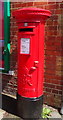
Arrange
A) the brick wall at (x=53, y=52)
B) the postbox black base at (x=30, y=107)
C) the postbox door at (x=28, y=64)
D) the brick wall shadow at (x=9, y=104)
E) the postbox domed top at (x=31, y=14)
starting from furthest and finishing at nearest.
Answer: the brick wall shadow at (x=9, y=104)
the brick wall at (x=53, y=52)
the postbox black base at (x=30, y=107)
the postbox door at (x=28, y=64)
the postbox domed top at (x=31, y=14)

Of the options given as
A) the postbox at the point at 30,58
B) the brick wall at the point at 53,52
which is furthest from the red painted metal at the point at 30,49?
the brick wall at the point at 53,52

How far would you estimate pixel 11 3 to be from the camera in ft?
12.5

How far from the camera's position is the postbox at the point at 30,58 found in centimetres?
269

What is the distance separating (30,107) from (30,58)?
0.83 meters

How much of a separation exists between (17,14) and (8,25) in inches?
48.9

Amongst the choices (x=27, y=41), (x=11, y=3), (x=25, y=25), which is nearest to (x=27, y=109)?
(x=27, y=41)

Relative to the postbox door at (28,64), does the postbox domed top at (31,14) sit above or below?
above

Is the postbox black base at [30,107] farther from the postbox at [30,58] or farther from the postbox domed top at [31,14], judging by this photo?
the postbox domed top at [31,14]

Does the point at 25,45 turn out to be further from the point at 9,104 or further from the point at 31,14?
the point at 9,104

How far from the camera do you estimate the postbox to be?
8.84ft

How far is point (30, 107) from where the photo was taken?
9.73 feet

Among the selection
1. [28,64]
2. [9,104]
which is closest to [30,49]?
[28,64]

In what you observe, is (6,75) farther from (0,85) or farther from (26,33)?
(26,33)

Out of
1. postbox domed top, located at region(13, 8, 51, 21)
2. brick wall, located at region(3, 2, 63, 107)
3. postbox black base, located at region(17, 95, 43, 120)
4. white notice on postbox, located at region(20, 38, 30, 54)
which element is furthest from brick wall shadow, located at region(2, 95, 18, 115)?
postbox domed top, located at region(13, 8, 51, 21)
